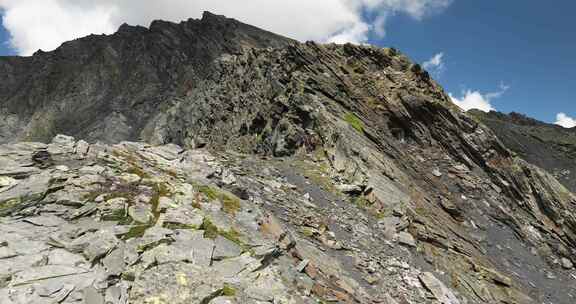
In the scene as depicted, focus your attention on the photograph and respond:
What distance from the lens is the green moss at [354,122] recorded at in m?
26.5

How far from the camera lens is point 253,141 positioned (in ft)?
109

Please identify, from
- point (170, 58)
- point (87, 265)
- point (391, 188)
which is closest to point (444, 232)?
point (391, 188)

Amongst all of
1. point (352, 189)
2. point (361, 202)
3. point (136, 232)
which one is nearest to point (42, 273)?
point (136, 232)

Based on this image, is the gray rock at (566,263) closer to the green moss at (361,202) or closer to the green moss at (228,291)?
the green moss at (361,202)

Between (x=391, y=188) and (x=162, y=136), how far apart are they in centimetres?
5664

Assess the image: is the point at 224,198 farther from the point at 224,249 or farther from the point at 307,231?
the point at 307,231

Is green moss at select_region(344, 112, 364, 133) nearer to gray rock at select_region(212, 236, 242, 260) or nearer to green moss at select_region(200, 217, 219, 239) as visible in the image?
green moss at select_region(200, 217, 219, 239)

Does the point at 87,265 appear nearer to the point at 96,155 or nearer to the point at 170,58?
the point at 96,155

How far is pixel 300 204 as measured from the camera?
17875mm

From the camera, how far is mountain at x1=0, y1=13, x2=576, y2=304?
897 cm

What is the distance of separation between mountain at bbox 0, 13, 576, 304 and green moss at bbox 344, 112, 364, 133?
7.0 inches

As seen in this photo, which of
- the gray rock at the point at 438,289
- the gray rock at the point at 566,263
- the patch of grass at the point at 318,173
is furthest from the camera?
the gray rock at the point at 566,263

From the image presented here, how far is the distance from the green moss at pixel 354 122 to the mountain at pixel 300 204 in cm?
18

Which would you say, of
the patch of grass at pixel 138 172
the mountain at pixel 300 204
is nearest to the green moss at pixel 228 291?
the mountain at pixel 300 204
